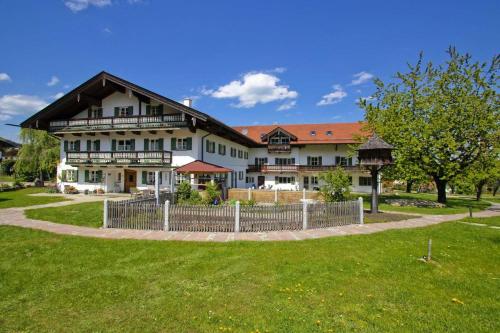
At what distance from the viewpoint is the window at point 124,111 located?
25.0 meters

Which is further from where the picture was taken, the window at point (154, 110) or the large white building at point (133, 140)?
the window at point (154, 110)

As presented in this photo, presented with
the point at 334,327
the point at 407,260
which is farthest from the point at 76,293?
the point at 407,260

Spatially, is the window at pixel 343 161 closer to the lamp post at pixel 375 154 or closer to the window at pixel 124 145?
the lamp post at pixel 375 154

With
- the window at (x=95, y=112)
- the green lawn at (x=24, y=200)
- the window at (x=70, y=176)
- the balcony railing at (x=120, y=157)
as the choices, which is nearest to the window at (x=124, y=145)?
the balcony railing at (x=120, y=157)

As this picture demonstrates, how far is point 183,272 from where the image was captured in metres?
6.16

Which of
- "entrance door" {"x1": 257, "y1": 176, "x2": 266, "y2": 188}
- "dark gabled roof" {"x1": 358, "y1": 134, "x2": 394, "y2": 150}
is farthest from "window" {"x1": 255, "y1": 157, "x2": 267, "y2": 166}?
"dark gabled roof" {"x1": 358, "y1": 134, "x2": 394, "y2": 150}

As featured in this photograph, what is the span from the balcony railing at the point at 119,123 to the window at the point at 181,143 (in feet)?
5.01

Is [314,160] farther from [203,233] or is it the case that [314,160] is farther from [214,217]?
[203,233]

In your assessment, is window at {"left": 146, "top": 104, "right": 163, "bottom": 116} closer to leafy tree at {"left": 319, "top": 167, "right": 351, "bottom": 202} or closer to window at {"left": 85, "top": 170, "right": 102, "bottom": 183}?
window at {"left": 85, "top": 170, "right": 102, "bottom": 183}

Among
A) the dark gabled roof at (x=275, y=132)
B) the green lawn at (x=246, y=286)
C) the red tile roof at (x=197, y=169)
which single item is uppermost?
the dark gabled roof at (x=275, y=132)

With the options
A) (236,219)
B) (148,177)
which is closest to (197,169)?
(148,177)

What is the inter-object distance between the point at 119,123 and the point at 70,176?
8563 millimetres

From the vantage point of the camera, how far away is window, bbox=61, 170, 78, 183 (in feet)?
88.4

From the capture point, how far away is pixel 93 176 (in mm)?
26469
